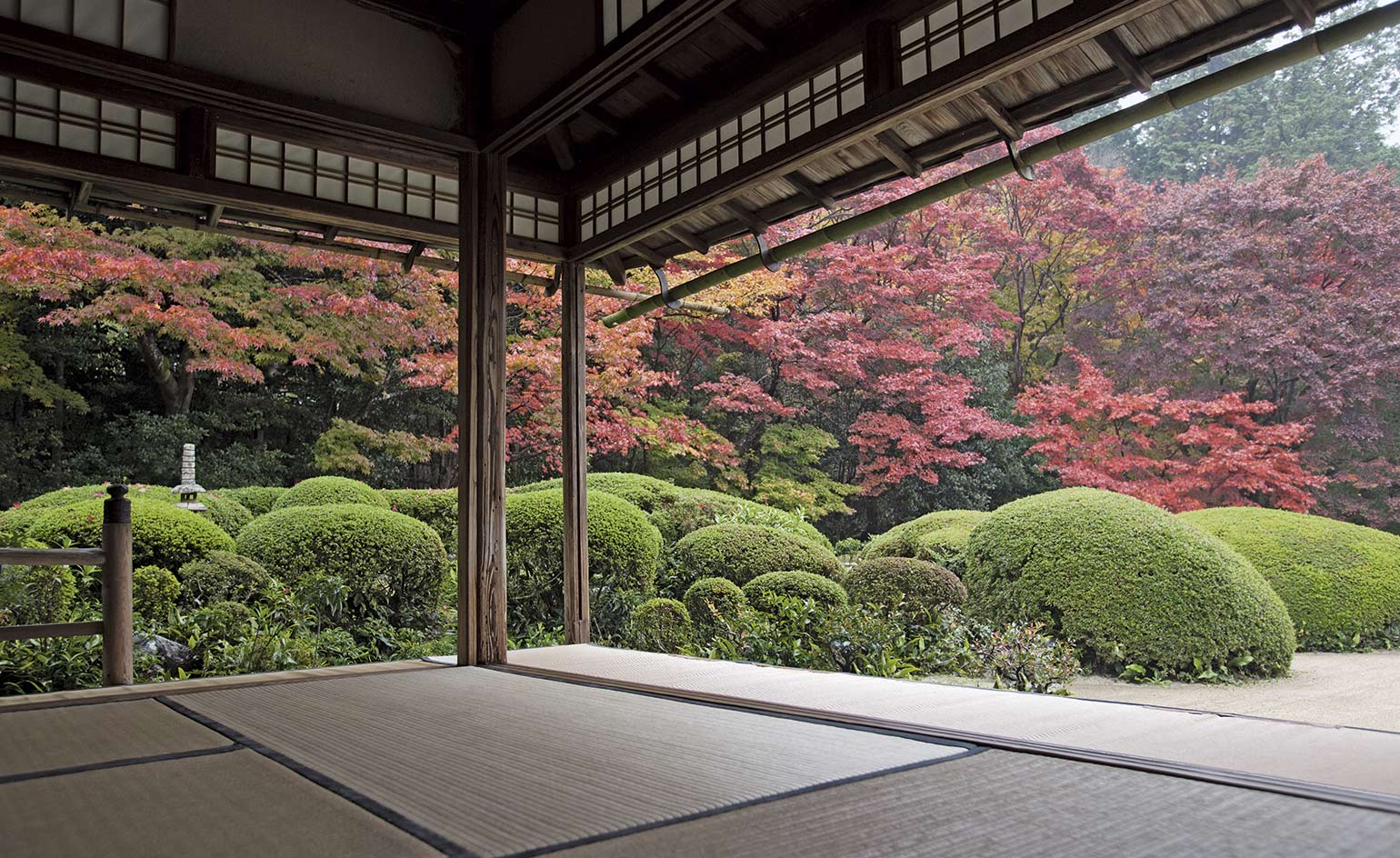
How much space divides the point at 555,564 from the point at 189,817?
4.65 m

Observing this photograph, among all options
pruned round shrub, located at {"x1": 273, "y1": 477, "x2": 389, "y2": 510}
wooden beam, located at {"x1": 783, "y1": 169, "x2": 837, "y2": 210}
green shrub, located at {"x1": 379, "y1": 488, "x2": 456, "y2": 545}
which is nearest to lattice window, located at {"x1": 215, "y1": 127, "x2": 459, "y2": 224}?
wooden beam, located at {"x1": 783, "y1": 169, "x2": 837, "y2": 210}

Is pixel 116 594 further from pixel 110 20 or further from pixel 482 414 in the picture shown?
pixel 110 20

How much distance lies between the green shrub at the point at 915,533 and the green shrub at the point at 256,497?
15.7ft

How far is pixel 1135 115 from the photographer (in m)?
2.94

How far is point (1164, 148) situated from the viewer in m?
12.4

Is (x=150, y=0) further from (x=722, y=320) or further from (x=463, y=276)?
(x=722, y=320)

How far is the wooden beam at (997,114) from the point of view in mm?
3155

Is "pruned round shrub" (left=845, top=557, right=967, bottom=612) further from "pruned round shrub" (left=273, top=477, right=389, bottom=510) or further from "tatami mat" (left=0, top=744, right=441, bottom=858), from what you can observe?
"tatami mat" (left=0, top=744, right=441, bottom=858)

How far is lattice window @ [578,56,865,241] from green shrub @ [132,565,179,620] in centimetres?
312

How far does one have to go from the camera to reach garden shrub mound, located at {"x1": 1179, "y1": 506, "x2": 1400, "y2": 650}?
6.09 metres

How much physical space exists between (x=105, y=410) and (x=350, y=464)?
8.92ft

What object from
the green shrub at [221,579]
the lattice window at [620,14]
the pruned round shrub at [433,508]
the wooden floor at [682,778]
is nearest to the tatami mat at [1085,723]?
the wooden floor at [682,778]

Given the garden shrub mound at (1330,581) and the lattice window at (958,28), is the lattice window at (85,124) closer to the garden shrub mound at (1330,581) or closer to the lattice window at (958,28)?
the lattice window at (958,28)

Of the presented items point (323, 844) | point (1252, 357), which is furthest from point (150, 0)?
point (1252, 357)
